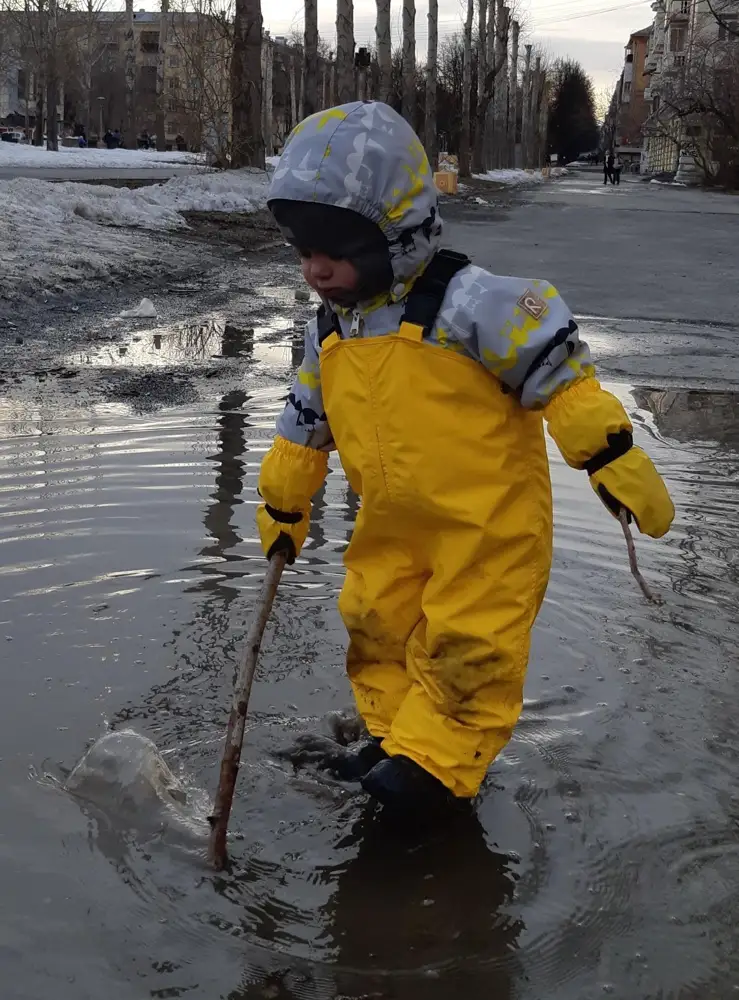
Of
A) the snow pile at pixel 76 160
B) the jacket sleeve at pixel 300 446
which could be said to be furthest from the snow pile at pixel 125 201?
the snow pile at pixel 76 160

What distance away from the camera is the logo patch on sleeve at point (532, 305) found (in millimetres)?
2252

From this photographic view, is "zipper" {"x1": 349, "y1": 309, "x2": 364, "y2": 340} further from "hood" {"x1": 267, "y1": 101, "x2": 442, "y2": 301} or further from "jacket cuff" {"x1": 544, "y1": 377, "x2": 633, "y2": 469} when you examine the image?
"jacket cuff" {"x1": 544, "y1": 377, "x2": 633, "y2": 469}

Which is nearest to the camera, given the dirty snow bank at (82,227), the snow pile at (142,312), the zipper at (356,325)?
the zipper at (356,325)

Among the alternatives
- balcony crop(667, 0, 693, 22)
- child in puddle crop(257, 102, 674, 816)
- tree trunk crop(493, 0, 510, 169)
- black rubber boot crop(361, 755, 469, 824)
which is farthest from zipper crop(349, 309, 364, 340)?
balcony crop(667, 0, 693, 22)

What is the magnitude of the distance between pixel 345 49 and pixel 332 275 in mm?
25203

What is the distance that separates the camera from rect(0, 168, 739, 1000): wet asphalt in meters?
1.96

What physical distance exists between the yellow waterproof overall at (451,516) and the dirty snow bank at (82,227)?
667 cm

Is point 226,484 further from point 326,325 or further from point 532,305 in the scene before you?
point 532,305

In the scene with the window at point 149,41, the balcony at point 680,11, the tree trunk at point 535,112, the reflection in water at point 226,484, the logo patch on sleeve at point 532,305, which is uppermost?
the window at point 149,41

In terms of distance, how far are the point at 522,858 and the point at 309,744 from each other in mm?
598

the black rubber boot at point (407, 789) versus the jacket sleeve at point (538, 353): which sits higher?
the jacket sleeve at point (538, 353)

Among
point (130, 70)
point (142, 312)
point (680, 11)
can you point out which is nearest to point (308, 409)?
point (142, 312)

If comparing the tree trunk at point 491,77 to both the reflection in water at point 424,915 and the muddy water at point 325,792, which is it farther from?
the reflection in water at point 424,915

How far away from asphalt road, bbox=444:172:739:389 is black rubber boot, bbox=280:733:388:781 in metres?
4.75
